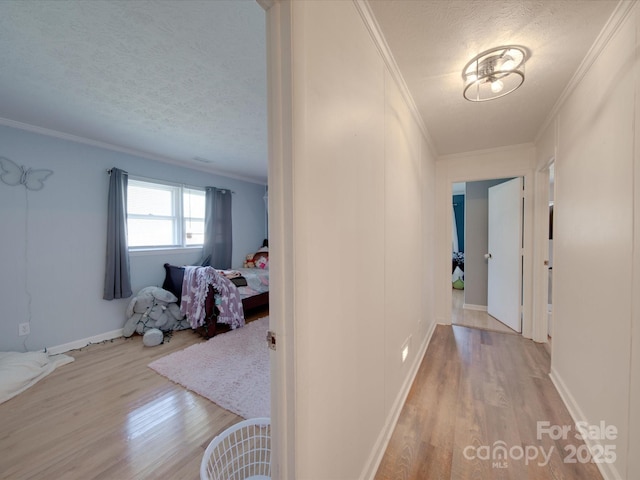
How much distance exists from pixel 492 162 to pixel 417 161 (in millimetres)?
1637

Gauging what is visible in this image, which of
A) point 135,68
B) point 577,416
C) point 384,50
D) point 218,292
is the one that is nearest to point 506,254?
point 577,416

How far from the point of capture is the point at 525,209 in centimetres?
307

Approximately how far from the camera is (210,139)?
2988mm

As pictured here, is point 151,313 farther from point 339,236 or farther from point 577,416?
point 577,416

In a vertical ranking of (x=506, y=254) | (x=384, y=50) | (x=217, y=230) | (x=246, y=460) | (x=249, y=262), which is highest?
(x=384, y=50)

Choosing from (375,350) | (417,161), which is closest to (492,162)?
(417,161)

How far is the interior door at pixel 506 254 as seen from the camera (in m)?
3.16

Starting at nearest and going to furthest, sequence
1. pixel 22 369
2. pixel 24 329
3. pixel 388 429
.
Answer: pixel 388 429
pixel 22 369
pixel 24 329

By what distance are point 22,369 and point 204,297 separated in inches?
60.8

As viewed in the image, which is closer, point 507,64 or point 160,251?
point 507,64

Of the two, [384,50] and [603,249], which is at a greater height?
[384,50]

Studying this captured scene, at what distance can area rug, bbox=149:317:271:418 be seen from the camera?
1.92m

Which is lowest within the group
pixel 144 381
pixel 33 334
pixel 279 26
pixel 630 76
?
pixel 144 381

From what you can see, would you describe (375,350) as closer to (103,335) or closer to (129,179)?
(103,335)
